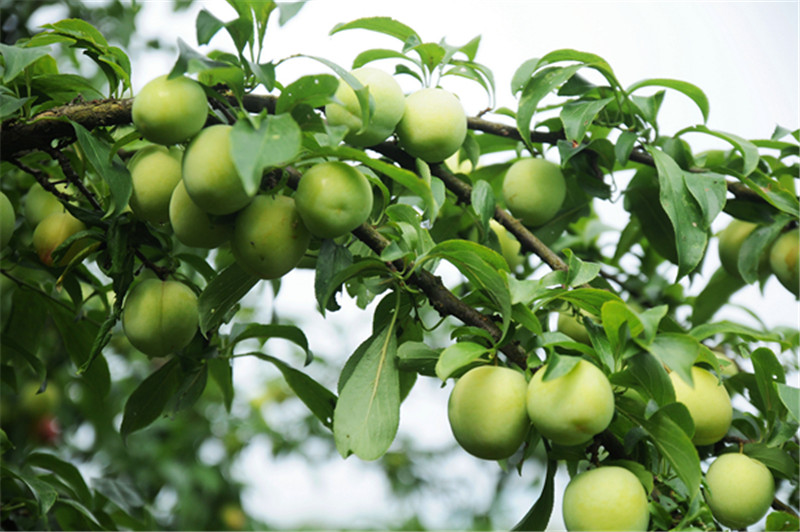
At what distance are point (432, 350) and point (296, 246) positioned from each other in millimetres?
172

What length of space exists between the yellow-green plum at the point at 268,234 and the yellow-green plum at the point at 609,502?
34cm

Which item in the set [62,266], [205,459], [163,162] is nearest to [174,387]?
[62,266]

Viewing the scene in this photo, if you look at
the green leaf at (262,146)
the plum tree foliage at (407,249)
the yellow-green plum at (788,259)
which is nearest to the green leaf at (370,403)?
the plum tree foliage at (407,249)

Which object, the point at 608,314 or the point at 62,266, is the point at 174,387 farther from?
the point at 608,314

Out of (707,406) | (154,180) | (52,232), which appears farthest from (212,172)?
(707,406)

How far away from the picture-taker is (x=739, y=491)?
755mm

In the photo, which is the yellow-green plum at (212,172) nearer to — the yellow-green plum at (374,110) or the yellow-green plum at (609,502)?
the yellow-green plum at (374,110)

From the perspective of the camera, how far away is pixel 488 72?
87 cm

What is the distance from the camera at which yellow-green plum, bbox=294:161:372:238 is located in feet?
2.05

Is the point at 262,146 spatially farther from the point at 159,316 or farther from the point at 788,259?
the point at 788,259

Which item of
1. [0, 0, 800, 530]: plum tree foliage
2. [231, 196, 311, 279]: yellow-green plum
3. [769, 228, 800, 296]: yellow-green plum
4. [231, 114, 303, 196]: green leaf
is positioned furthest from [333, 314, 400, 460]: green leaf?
[769, 228, 800, 296]: yellow-green plum

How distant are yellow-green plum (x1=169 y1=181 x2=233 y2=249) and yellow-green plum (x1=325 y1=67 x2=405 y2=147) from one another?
0.14m

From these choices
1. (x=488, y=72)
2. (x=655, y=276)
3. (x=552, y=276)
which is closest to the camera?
(x=552, y=276)

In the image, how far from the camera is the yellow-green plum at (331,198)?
625mm
